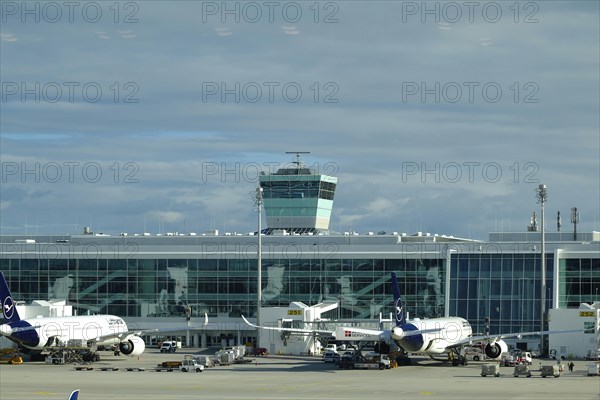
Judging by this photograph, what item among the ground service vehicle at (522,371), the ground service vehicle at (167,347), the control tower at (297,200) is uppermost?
the control tower at (297,200)

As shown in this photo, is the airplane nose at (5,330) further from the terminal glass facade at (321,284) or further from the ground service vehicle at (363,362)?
the terminal glass facade at (321,284)

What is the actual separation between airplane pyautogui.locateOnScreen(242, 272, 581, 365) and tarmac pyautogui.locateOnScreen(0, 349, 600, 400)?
1.72 m

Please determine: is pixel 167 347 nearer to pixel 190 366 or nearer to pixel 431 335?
pixel 190 366

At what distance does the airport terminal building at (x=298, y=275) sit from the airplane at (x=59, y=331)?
2062 cm

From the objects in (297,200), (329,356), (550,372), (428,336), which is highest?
(297,200)

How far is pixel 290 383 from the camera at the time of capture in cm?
A: 8512

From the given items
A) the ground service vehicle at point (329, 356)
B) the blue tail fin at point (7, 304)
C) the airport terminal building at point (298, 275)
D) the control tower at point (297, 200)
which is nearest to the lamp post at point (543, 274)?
the airport terminal building at point (298, 275)

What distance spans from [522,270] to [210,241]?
39.7 metres

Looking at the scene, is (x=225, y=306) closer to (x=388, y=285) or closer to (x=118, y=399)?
(x=388, y=285)

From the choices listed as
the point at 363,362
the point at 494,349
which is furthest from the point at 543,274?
the point at 363,362

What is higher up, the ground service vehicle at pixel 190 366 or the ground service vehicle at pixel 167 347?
the ground service vehicle at pixel 190 366

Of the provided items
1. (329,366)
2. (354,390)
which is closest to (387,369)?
(329,366)

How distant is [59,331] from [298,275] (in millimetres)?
36374

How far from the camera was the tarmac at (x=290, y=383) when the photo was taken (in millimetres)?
75125
